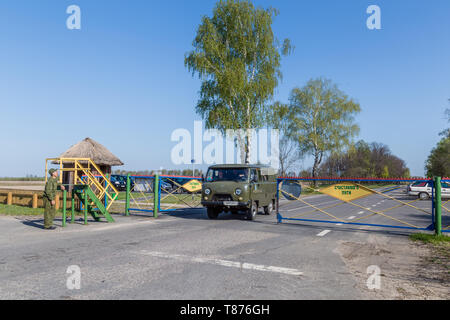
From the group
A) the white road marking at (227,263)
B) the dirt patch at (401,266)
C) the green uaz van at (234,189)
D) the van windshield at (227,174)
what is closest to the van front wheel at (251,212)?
the green uaz van at (234,189)

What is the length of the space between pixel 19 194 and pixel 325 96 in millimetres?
35630

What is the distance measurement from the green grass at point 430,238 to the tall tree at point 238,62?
59.8 ft

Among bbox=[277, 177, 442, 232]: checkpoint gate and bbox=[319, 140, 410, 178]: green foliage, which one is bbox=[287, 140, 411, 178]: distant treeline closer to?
bbox=[319, 140, 410, 178]: green foliage

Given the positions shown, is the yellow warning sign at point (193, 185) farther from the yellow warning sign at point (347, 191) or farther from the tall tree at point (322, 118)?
the tall tree at point (322, 118)

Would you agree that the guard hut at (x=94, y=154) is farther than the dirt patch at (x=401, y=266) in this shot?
Yes

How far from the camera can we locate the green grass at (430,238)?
9241 millimetres

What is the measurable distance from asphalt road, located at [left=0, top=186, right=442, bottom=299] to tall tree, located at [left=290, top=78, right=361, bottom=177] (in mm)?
32883

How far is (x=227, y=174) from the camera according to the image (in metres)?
13.8

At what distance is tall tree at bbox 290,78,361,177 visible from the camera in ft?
142

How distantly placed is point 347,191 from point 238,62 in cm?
1737

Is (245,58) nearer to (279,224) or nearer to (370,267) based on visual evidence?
(279,224)

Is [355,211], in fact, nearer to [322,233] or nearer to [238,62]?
[322,233]
